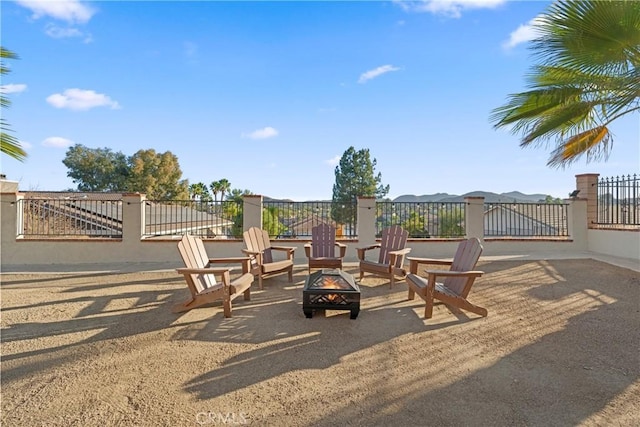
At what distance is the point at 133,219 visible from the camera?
746 cm

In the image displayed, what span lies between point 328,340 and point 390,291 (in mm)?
2076

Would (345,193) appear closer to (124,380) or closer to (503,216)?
(503,216)

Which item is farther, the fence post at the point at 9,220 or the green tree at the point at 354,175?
the green tree at the point at 354,175

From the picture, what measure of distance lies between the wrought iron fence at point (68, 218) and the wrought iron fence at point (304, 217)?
3.70 meters

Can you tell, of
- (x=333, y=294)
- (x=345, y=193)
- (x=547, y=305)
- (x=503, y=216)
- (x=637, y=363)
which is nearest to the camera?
(x=637, y=363)

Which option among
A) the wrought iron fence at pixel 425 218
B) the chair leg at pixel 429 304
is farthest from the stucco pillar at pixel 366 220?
the chair leg at pixel 429 304

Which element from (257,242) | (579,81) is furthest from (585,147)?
(257,242)

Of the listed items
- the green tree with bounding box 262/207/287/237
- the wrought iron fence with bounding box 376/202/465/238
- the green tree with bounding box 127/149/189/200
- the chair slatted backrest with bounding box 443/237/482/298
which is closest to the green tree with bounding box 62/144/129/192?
the green tree with bounding box 127/149/189/200

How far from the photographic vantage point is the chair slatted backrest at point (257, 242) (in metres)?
5.27

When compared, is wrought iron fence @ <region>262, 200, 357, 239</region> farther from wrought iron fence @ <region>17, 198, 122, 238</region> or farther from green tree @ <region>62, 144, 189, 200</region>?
green tree @ <region>62, 144, 189, 200</region>

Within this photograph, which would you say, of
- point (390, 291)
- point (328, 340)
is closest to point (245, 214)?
point (390, 291)

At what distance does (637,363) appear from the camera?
8.29 ft

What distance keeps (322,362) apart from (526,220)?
26.5 feet

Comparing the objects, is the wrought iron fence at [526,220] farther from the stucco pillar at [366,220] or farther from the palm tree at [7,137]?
the palm tree at [7,137]
